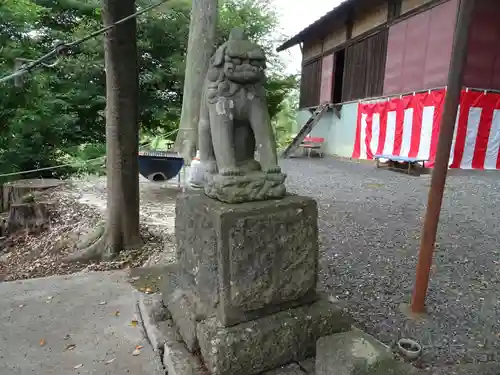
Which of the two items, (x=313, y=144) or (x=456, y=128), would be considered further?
(x=313, y=144)

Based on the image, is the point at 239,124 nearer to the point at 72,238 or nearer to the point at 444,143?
the point at 444,143

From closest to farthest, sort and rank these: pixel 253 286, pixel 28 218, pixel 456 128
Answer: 1. pixel 253 286
2. pixel 28 218
3. pixel 456 128

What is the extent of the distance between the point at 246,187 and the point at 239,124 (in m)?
0.36

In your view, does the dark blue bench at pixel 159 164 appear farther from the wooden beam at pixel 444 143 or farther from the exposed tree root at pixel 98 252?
the wooden beam at pixel 444 143

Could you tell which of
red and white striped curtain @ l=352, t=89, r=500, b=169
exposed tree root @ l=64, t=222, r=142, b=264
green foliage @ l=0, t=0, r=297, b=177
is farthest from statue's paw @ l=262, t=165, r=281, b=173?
red and white striped curtain @ l=352, t=89, r=500, b=169

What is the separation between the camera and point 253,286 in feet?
5.19

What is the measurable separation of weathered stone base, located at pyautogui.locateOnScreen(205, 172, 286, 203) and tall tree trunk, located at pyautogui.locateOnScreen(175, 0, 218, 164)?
15.9ft

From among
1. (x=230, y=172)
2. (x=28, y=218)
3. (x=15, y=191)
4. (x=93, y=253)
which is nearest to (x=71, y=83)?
(x=15, y=191)

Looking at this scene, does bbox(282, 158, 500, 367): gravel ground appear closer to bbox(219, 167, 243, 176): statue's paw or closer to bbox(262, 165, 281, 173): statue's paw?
bbox(262, 165, 281, 173): statue's paw

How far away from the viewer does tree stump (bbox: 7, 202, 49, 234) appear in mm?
4730

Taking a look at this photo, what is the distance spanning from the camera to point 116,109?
11.3 ft

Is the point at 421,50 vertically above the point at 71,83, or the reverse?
the point at 421,50

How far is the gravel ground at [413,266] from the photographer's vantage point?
2053 mm

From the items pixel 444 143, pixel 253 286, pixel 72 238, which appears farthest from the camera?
pixel 72 238
